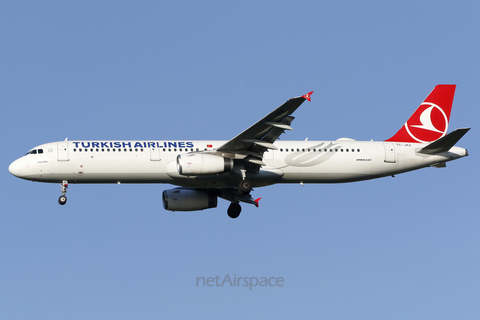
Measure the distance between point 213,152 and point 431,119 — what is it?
16.3 meters

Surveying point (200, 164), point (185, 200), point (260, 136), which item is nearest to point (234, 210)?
point (185, 200)

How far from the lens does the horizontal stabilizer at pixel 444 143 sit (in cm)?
4144

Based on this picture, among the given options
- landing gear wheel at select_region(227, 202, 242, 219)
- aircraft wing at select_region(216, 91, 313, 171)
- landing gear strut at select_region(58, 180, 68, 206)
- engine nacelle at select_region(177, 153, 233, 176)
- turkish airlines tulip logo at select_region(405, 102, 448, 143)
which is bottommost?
landing gear wheel at select_region(227, 202, 242, 219)

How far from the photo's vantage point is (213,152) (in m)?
41.2

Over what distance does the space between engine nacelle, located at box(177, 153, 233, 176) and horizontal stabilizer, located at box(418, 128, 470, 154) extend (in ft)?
44.2

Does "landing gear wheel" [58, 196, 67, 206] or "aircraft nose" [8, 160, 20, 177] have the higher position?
"aircraft nose" [8, 160, 20, 177]

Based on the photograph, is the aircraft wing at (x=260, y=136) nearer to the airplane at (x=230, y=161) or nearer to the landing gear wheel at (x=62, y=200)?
the airplane at (x=230, y=161)

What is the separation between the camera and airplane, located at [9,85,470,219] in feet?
134

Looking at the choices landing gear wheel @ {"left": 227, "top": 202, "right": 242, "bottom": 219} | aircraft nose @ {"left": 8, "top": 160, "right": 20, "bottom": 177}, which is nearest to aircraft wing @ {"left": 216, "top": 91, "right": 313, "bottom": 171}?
landing gear wheel @ {"left": 227, "top": 202, "right": 242, "bottom": 219}

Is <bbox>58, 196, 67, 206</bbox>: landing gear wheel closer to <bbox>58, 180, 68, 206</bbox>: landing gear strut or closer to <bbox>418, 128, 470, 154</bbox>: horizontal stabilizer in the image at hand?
<bbox>58, 180, 68, 206</bbox>: landing gear strut

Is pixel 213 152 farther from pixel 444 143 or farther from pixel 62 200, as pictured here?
pixel 444 143

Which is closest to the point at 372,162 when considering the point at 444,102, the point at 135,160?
the point at 444,102

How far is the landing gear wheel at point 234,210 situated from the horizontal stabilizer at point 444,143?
42.1 feet

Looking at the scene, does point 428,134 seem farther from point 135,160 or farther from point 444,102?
point 135,160
